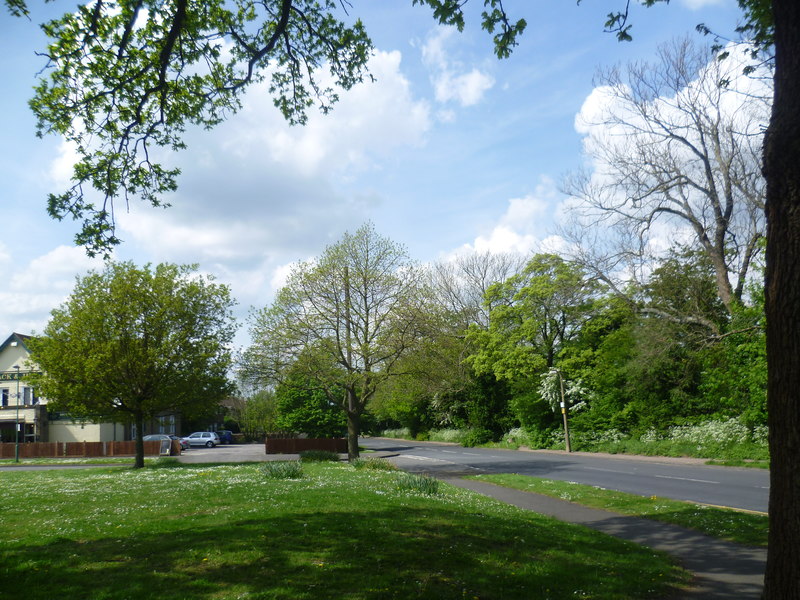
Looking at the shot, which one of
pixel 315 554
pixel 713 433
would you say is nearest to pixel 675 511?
pixel 315 554

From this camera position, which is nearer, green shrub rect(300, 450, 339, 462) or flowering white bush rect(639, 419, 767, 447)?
flowering white bush rect(639, 419, 767, 447)

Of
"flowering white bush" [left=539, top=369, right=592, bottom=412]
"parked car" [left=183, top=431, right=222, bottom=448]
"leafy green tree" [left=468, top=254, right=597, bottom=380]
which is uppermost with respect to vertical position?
"leafy green tree" [left=468, top=254, right=597, bottom=380]

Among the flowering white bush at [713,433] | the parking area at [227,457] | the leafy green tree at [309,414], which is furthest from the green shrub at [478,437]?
the flowering white bush at [713,433]

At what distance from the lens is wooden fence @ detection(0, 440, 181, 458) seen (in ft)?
147

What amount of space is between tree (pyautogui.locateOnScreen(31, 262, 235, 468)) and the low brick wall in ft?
44.9

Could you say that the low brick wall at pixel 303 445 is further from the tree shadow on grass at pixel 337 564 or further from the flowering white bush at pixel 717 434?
the tree shadow on grass at pixel 337 564

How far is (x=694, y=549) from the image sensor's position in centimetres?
838

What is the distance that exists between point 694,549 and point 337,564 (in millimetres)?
5142

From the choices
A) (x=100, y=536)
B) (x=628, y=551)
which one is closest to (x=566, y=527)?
(x=628, y=551)

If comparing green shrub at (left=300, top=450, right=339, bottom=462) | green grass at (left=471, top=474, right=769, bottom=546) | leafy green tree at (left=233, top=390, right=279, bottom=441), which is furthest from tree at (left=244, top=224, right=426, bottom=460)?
leafy green tree at (left=233, top=390, right=279, bottom=441)

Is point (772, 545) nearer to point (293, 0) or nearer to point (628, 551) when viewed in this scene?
point (628, 551)

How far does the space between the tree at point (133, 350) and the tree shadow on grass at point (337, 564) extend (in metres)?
20.7

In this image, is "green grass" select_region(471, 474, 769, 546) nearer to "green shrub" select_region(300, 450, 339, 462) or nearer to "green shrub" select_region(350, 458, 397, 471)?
"green shrub" select_region(350, 458, 397, 471)

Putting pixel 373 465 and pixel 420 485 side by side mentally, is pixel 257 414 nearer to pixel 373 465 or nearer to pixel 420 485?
pixel 373 465
